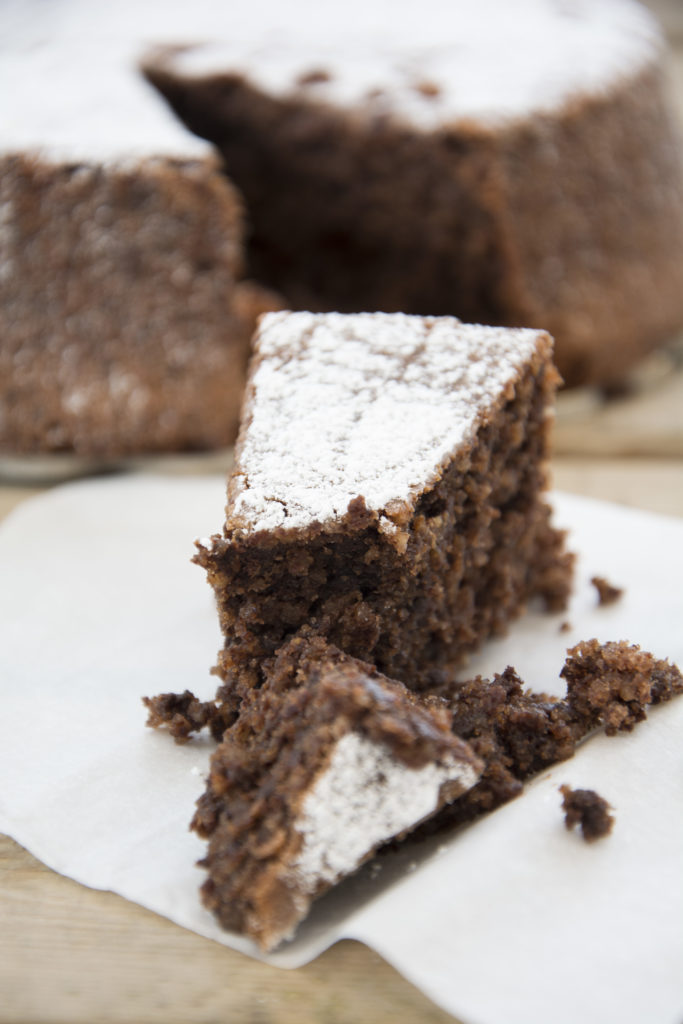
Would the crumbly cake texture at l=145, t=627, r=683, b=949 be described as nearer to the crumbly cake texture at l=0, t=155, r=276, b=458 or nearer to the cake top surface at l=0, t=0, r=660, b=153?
the crumbly cake texture at l=0, t=155, r=276, b=458

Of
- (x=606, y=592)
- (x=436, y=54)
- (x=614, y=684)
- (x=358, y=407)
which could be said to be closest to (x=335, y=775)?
(x=614, y=684)

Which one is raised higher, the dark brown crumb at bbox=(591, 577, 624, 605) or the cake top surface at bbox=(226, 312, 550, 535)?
the cake top surface at bbox=(226, 312, 550, 535)

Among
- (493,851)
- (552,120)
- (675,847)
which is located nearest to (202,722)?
(493,851)

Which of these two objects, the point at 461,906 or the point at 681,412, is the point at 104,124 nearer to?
the point at 681,412

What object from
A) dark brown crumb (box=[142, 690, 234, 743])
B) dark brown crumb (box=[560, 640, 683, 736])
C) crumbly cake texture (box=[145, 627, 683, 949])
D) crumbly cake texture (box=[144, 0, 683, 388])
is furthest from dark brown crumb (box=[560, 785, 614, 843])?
crumbly cake texture (box=[144, 0, 683, 388])

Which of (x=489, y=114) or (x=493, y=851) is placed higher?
(x=489, y=114)

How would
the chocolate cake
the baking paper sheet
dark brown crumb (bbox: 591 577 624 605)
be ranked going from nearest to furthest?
the baking paper sheet < dark brown crumb (bbox: 591 577 624 605) < the chocolate cake

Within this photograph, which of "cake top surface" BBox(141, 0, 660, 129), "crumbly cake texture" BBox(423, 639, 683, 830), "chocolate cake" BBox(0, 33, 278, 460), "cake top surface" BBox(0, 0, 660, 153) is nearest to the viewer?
"crumbly cake texture" BBox(423, 639, 683, 830)
